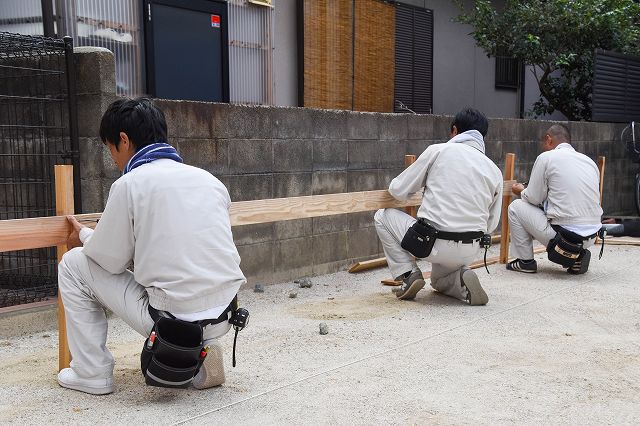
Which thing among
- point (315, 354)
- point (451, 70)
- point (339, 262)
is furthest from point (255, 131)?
point (451, 70)

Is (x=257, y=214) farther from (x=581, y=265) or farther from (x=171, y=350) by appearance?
(x=581, y=265)

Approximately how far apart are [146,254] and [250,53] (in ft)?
18.5

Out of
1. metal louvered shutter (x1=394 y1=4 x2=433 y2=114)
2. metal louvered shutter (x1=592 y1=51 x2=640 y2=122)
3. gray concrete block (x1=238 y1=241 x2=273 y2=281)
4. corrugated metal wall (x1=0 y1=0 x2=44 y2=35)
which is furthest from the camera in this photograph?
metal louvered shutter (x1=592 y1=51 x2=640 y2=122)

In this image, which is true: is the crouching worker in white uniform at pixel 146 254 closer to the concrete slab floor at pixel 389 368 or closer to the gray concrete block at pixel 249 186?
the concrete slab floor at pixel 389 368

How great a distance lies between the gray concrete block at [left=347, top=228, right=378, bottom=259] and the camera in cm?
728

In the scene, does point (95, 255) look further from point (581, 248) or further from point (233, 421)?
point (581, 248)

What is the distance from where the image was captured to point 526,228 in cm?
712

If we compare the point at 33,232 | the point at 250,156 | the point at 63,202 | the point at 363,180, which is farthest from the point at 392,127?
the point at 33,232

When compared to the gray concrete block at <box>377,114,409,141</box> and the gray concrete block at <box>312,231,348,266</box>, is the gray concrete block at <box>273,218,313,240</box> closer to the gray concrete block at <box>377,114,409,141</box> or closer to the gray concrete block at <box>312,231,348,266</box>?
the gray concrete block at <box>312,231,348,266</box>

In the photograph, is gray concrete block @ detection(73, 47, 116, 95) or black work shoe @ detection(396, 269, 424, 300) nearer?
gray concrete block @ detection(73, 47, 116, 95)

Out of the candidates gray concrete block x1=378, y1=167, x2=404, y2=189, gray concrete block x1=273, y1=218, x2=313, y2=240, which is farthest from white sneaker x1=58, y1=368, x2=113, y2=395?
gray concrete block x1=378, y1=167, x2=404, y2=189

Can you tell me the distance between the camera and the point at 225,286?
3379 mm

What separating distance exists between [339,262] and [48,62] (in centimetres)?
322

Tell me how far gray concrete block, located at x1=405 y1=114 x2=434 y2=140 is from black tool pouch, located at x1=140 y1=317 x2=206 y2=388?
4.86m
